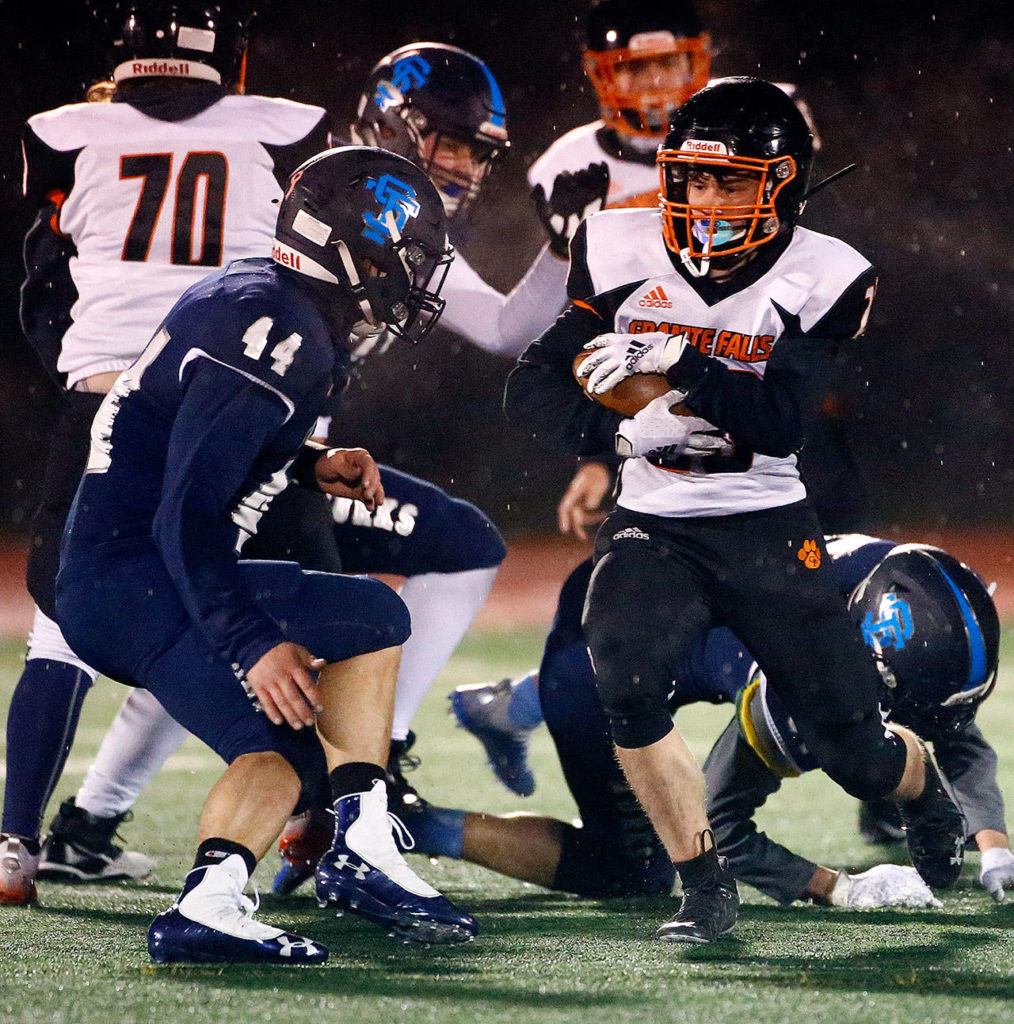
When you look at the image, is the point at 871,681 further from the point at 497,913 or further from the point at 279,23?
the point at 279,23

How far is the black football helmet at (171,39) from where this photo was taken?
137 inches

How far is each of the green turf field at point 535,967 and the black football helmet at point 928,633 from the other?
0.37 metres

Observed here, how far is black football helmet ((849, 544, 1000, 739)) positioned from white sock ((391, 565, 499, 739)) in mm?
867

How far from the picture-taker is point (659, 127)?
4402 mm

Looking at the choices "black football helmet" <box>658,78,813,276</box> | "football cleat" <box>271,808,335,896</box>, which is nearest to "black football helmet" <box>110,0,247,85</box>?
"black football helmet" <box>658,78,813,276</box>

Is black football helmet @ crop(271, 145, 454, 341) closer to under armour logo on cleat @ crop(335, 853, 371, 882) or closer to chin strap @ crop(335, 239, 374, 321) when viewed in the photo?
chin strap @ crop(335, 239, 374, 321)

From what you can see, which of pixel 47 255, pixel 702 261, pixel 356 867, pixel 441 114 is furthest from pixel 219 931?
pixel 441 114

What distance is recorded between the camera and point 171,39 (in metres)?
3.49

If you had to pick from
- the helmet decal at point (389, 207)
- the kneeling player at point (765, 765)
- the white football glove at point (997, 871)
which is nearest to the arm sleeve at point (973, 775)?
the kneeling player at point (765, 765)

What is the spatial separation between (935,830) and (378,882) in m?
1.09

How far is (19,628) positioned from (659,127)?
4969mm

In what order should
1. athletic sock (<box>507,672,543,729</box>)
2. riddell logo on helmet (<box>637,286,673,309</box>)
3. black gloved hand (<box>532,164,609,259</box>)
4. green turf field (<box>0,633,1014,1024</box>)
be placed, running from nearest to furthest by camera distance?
green turf field (<box>0,633,1014,1024</box>) → riddell logo on helmet (<box>637,286,673,309</box>) → athletic sock (<box>507,672,543,729</box>) → black gloved hand (<box>532,164,609,259</box>)

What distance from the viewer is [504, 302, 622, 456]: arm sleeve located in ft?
9.45

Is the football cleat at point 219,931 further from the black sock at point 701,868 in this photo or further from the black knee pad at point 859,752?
the black knee pad at point 859,752
